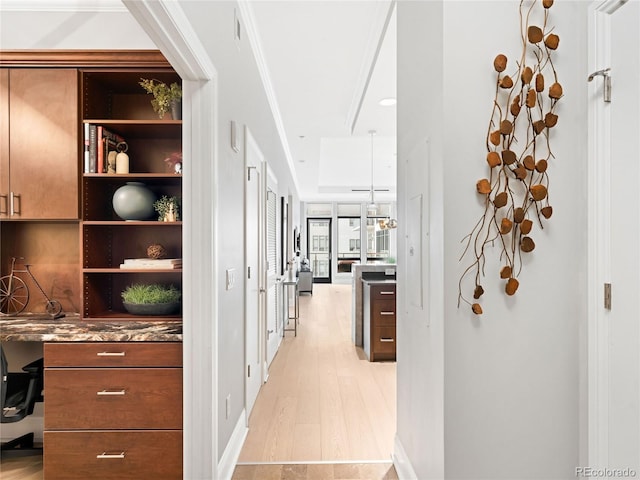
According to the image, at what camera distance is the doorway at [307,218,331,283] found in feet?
42.0

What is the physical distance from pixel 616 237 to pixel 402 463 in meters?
1.49

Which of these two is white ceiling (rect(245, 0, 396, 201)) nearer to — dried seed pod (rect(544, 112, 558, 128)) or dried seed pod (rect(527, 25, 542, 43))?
dried seed pod (rect(527, 25, 542, 43))

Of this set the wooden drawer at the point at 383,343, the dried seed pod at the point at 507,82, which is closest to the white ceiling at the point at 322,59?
the dried seed pod at the point at 507,82

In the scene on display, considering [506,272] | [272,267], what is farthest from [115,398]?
[272,267]

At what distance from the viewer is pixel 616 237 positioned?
4.64ft

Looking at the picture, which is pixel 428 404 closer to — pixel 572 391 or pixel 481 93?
pixel 572 391

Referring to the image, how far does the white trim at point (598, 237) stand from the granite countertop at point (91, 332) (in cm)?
176

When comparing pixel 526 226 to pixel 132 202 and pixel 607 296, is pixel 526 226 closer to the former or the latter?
pixel 607 296

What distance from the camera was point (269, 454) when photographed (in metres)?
2.33

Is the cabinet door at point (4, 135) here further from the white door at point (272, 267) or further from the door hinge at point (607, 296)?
the door hinge at point (607, 296)

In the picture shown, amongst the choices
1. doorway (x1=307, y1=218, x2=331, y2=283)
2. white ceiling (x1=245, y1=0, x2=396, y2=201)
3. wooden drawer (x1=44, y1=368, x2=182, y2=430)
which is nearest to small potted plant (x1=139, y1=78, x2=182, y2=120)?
white ceiling (x1=245, y1=0, x2=396, y2=201)

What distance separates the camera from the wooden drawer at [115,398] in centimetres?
188

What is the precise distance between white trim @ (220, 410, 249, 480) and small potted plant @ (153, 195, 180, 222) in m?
1.28

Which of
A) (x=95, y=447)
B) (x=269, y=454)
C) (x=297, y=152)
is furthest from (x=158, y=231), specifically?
(x=297, y=152)
